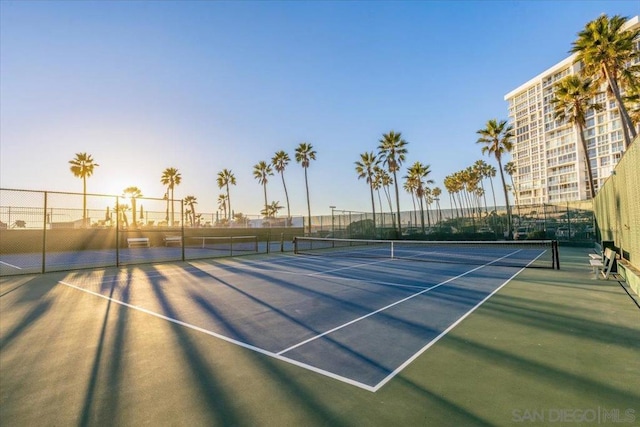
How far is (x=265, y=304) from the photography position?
779 centimetres

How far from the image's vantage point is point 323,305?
759 cm

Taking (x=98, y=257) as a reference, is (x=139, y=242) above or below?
above

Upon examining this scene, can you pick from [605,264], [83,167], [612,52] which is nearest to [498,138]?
[612,52]

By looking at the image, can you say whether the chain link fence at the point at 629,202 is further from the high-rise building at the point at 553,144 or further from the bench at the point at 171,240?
the high-rise building at the point at 553,144

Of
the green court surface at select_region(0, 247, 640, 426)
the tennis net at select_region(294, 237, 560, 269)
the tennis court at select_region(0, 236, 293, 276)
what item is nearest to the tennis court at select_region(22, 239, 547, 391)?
the green court surface at select_region(0, 247, 640, 426)

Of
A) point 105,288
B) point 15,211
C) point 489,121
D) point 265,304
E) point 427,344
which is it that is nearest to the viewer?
point 427,344

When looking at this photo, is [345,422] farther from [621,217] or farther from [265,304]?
[621,217]

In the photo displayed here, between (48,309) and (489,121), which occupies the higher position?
(489,121)

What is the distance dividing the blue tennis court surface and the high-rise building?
81896 mm

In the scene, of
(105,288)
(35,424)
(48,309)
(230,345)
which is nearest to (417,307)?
(230,345)

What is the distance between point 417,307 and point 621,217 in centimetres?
924

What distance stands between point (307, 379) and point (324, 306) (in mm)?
3640

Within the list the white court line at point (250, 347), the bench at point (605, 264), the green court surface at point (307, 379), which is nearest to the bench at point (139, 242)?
the white court line at point (250, 347)

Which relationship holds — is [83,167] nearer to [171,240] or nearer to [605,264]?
[171,240]
